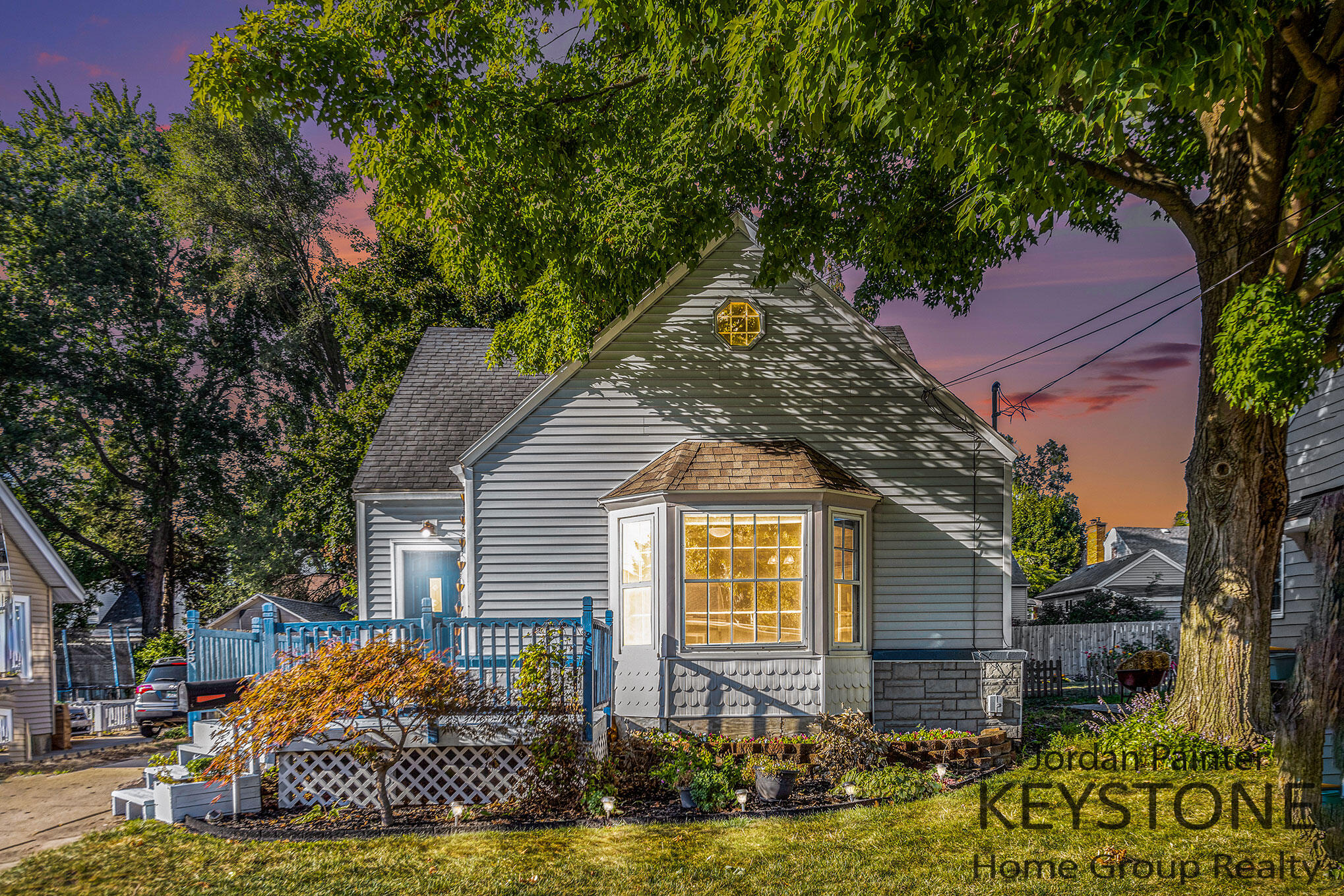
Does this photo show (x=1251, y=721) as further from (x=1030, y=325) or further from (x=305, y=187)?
(x=305, y=187)

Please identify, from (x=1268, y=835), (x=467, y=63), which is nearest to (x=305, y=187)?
(x=467, y=63)

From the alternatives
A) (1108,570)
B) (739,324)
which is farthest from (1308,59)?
(1108,570)

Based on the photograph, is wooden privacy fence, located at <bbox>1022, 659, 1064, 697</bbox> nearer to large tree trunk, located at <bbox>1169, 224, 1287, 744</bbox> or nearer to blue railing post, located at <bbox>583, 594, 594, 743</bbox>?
large tree trunk, located at <bbox>1169, 224, 1287, 744</bbox>

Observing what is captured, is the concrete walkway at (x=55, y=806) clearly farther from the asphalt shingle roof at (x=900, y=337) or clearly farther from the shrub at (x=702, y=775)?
the asphalt shingle roof at (x=900, y=337)

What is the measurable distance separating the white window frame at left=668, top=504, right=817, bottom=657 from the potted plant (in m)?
1.50

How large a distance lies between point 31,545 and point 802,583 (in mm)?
13732

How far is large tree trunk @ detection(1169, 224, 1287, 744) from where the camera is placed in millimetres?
8070

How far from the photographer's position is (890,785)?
7.79 meters

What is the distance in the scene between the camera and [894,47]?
5414 mm

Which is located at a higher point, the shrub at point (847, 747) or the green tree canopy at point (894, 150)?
the green tree canopy at point (894, 150)

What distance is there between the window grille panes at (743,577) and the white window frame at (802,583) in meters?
0.04

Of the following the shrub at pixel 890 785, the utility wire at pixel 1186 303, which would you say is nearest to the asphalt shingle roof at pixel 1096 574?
the utility wire at pixel 1186 303

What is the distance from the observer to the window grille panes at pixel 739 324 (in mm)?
10523

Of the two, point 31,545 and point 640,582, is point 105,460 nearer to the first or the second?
point 31,545
